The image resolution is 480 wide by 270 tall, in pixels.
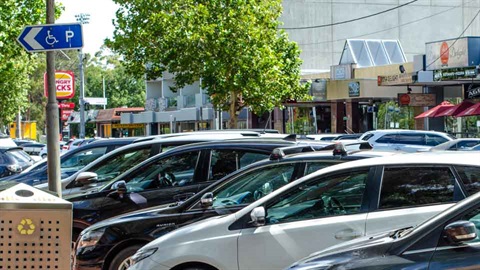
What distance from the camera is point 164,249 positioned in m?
6.36

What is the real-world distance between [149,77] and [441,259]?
24.5 metres

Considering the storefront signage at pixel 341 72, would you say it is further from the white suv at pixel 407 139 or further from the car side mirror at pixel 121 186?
the car side mirror at pixel 121 186

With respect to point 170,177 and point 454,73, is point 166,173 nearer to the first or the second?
point 170,177

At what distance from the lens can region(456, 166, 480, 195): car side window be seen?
5570mm

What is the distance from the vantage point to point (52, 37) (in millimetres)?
10570

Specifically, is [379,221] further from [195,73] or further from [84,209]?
[195,73]

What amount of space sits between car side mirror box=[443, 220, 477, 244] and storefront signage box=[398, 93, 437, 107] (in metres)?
28.7

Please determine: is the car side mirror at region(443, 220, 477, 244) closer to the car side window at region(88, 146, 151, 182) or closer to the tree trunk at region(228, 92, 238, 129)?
the car side window at region(88, 146, 151, 182)

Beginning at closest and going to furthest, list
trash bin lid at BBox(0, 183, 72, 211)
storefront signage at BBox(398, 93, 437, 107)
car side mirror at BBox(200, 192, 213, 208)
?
trash bin lid at BBox(0, 183, 72, 211) → car side mirror at BBox(200, 192, 213, 208) → storefront signage at BBox(398, 93, 437, 107)

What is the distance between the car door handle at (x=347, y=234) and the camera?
582 centimetres

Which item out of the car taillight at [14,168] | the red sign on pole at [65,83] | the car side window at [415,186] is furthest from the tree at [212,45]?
the car side window at [415,186]

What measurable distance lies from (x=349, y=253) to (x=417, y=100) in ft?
95.4

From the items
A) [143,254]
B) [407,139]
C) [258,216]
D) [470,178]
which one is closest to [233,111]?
[407,139]

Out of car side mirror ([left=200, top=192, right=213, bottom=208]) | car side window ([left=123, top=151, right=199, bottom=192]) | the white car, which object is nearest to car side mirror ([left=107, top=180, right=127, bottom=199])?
car side window ([left=123, top=151, right=199, bottom=192])
